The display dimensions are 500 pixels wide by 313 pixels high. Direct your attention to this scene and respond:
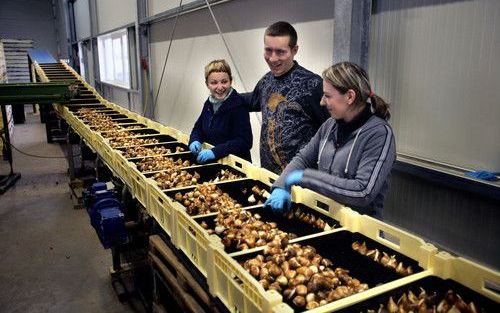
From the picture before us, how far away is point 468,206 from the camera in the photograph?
80.5 inches

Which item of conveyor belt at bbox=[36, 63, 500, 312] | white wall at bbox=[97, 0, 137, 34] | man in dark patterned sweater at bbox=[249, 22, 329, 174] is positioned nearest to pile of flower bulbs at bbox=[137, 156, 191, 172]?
conveyor belt at bbox=[36, 63, 500, 312]

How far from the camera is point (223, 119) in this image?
8.09 feet

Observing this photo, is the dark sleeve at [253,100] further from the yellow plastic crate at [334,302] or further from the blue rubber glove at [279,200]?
the yellow plastic crate at [334,302]

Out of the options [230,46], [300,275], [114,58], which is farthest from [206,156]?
[114,58]

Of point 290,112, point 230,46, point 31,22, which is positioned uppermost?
point 31,22

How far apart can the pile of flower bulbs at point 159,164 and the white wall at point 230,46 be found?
1.29 m

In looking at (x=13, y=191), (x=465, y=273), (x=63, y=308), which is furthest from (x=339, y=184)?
(x=13, y=191)

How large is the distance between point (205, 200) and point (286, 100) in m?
0.71

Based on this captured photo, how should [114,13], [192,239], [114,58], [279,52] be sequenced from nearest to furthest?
[192,239] < [279,52] < [114,13] < [114,58]

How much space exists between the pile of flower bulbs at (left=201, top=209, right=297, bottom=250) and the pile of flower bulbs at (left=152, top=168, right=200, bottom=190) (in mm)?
499

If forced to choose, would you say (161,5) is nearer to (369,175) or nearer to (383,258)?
(369,175)

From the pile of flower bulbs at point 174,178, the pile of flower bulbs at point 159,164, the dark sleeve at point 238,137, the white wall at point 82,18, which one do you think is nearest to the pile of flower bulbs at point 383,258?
the pile of flower bulbs at point 174,178

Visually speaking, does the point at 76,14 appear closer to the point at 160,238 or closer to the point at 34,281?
the point at 34,281

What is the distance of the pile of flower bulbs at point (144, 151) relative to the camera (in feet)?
8.78
